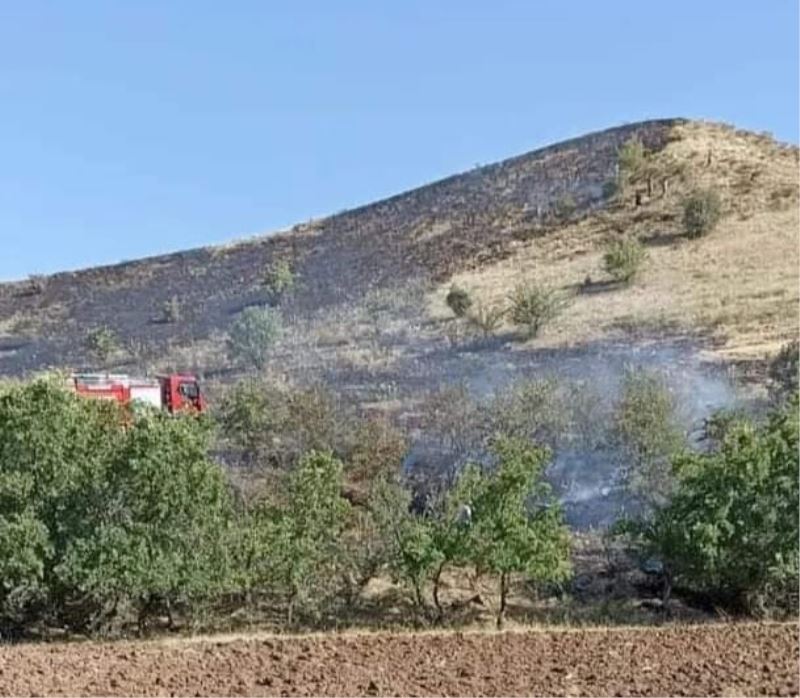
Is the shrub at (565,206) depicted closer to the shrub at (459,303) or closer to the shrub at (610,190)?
the shrub at (610,190)

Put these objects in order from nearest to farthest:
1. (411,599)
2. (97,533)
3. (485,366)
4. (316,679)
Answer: (316,679) → (97,533) → (411,599) → (485,366)

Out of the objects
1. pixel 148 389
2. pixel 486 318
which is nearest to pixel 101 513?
pixel 148 389

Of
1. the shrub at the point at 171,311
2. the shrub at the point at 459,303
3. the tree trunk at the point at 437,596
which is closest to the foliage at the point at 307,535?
the tree trunk at the point at 437,596

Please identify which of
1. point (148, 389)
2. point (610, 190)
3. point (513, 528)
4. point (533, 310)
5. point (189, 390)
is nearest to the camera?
point (513, 528)

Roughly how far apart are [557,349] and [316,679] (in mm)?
25675

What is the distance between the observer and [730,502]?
1681cm

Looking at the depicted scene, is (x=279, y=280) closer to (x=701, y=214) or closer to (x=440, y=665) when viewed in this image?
(x=701, y=214)

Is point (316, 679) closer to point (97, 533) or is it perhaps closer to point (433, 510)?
point (97, 533)

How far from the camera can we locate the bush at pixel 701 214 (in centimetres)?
4506

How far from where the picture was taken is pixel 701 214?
4506 centimetres

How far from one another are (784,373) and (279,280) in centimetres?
2852

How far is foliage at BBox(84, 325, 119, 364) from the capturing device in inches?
1791

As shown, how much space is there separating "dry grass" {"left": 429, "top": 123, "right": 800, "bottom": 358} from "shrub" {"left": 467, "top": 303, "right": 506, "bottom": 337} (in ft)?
4.01

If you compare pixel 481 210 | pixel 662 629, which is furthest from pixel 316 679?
pixel 481 210
